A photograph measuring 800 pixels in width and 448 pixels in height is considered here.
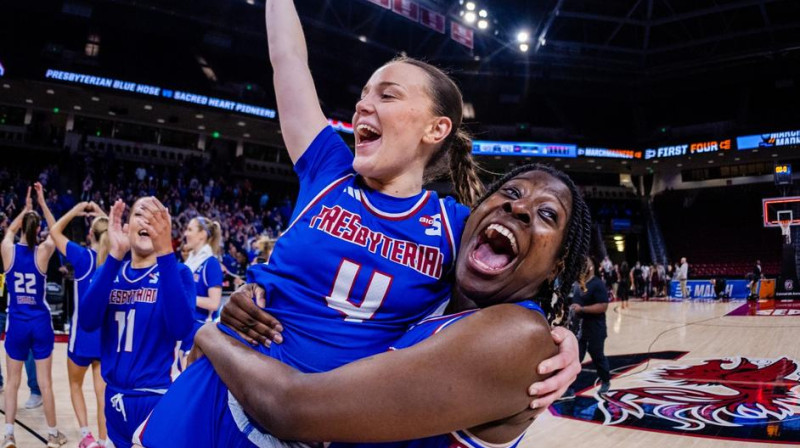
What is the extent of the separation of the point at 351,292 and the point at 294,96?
666mm

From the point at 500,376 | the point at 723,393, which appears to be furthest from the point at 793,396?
the point at 500,376

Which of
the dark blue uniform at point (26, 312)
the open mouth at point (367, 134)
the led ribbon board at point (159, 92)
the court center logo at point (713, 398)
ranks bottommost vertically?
the court center logo at point (713, 398)

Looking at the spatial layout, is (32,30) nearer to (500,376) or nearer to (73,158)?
(73,158)

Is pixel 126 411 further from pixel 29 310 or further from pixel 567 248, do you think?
pixel 29 310

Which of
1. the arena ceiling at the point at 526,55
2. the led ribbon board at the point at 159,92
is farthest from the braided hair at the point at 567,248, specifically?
the led ribbon board at the point at 159,92

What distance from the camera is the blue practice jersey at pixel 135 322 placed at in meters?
2.94

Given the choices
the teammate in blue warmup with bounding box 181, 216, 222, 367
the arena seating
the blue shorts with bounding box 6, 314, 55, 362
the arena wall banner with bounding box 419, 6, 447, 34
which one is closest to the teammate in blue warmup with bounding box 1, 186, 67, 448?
the blue shorts with bounding box 6, 314, 55, 362

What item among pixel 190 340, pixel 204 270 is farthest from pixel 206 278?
pixel 190 340

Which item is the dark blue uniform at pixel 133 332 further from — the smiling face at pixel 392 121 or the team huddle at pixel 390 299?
the smiling face at pixel 392 121

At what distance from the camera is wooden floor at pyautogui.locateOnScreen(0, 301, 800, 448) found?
4.71 meters

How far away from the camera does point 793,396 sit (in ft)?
19.5

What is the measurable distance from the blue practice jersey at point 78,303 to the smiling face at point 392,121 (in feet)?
11.7

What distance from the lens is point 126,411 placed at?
115 inches

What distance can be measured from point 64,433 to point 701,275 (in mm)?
25188
